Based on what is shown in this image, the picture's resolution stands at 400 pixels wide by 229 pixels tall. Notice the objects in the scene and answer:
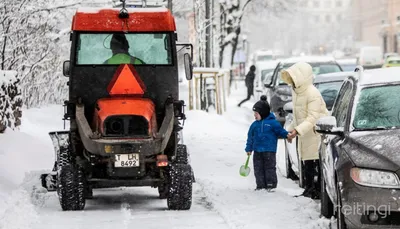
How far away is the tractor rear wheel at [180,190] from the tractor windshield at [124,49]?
1.68 meters

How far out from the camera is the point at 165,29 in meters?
13.7

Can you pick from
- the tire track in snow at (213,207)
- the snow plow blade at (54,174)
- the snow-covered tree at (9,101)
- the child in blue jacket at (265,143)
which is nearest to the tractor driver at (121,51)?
the snow plow blade at (54,174)

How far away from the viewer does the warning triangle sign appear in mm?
13289

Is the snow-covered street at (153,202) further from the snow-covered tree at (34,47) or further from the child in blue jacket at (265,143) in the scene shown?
the snow-covered tree at (34,47)

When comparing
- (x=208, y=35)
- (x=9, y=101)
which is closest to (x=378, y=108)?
(x=9, y=101)

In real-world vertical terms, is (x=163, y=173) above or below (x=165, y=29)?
below

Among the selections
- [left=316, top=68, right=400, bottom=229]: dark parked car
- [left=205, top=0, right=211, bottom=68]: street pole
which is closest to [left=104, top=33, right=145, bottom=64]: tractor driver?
[left=316, top=68, right=400, bottom=229]: dark parked car

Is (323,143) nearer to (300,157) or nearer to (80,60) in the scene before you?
(300,157)

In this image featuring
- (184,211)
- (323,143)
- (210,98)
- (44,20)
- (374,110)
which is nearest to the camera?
(374,110)

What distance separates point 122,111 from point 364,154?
423 cm

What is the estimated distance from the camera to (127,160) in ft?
40.8

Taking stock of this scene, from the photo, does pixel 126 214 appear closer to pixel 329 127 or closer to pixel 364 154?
pixel 329 127

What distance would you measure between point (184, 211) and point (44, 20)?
17384 millimetres

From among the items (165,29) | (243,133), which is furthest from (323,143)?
(243,133)
